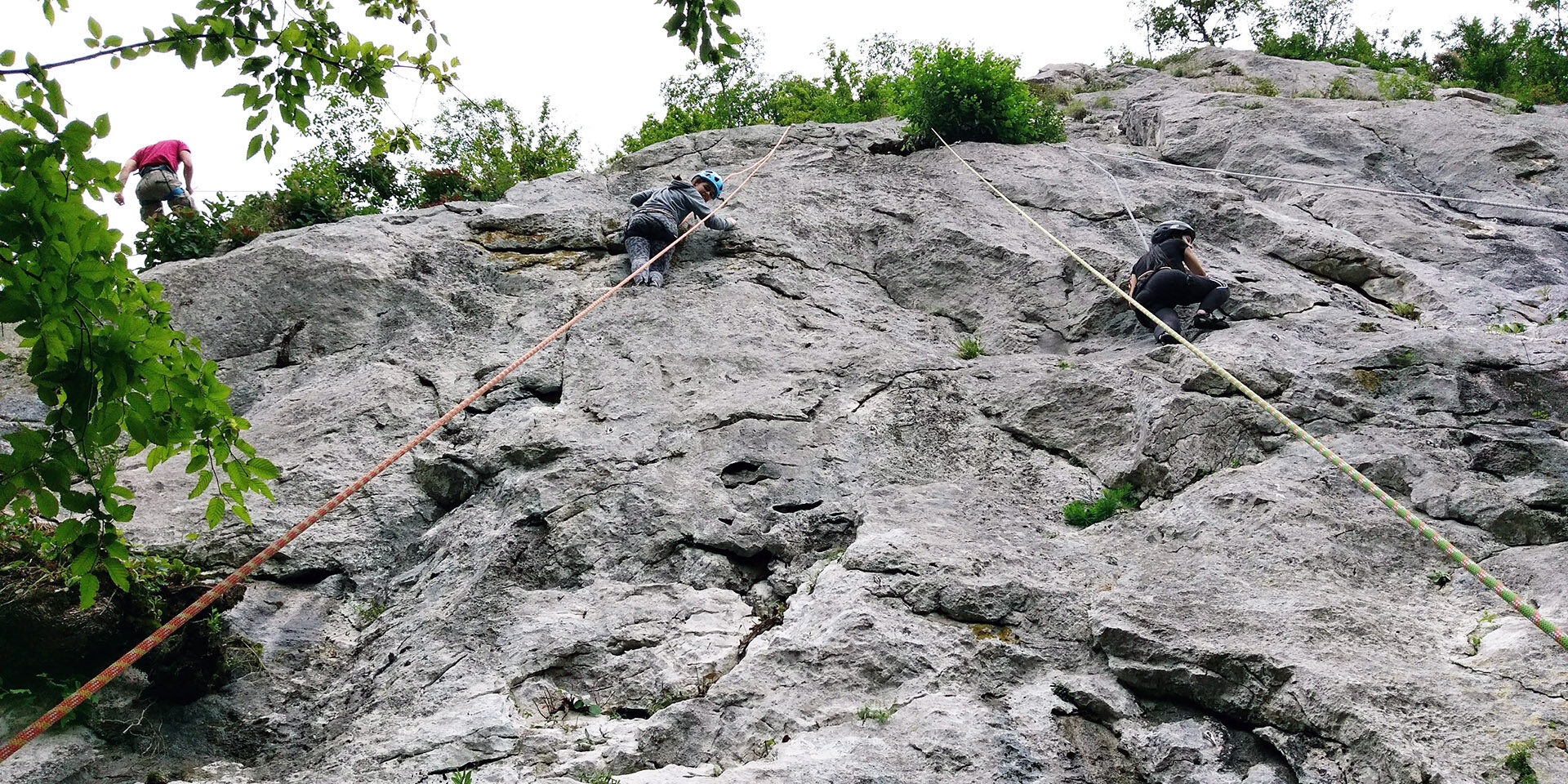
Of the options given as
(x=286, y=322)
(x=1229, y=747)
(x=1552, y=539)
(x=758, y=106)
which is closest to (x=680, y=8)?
(x=1229, y=747)

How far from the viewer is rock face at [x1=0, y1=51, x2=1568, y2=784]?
4492 mm

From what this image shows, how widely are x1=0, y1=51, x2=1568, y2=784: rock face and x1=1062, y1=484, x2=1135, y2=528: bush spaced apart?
0.15 m

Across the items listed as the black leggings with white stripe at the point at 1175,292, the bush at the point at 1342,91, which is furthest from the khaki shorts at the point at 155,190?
the bush at the point at 1342,91

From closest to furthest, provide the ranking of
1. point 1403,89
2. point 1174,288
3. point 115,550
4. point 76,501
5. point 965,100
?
point 76,501
point 115,550
point 1174,288
point 965,100
point 1403,89

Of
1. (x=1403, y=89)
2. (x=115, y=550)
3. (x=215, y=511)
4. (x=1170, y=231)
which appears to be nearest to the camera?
(x=115, y=550)

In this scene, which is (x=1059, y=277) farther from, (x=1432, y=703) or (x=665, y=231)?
(x=1432, y=703)

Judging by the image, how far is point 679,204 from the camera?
10094mm

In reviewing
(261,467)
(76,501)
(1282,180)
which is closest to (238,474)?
(261,467)

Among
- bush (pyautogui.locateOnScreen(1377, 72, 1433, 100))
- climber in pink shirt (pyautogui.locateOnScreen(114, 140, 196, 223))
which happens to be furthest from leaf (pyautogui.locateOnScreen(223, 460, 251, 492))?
bush (pyautogui.locateOnScreen(1377, 72, 1433, 100))

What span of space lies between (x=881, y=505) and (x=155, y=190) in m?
10.2

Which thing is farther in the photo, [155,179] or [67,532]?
[155,179]

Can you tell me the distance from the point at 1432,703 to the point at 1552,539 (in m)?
2.00

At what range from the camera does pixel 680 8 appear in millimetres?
3816

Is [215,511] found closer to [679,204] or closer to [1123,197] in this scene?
[679,204]
